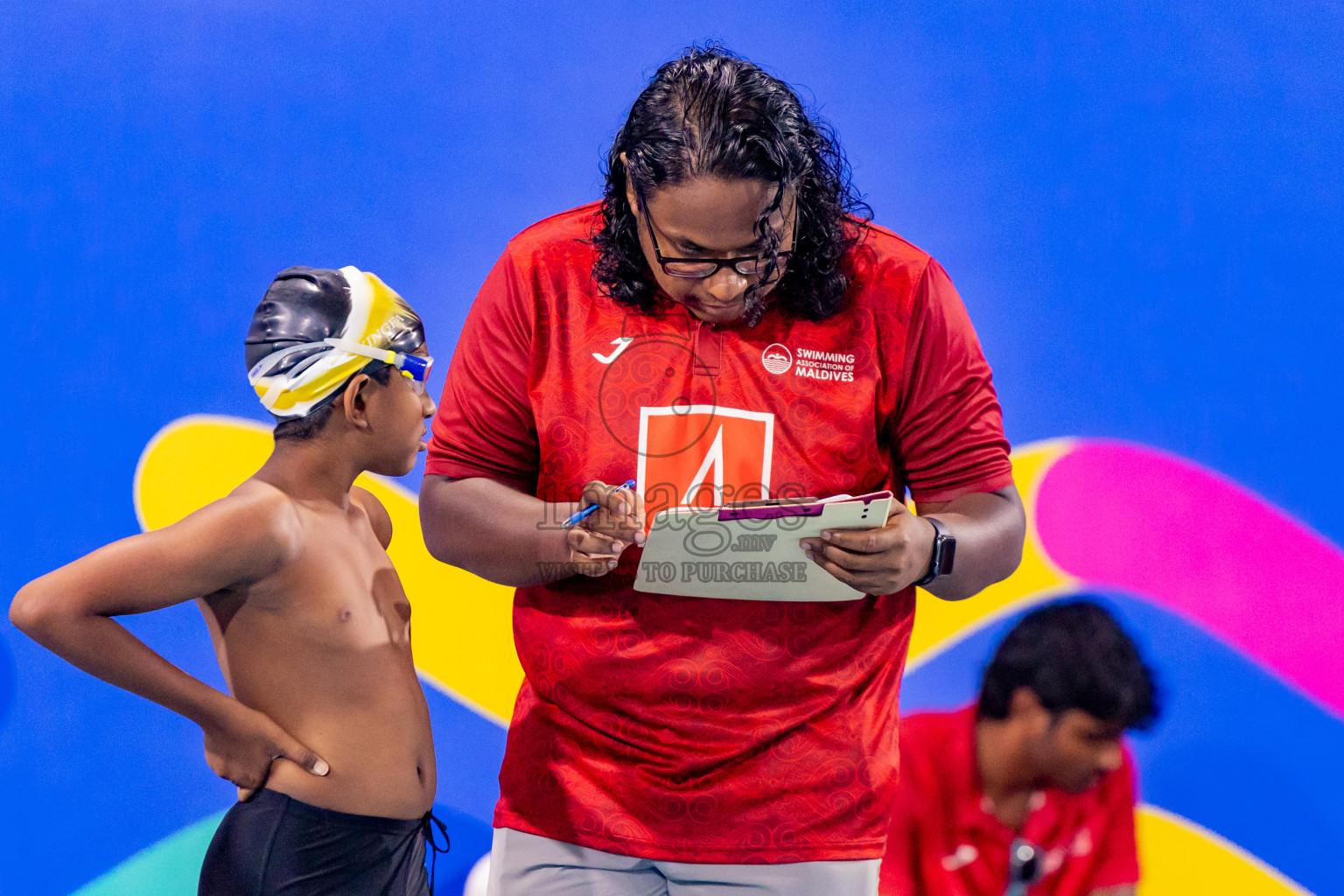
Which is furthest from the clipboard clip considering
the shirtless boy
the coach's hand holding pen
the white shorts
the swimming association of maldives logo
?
the shirtless boy

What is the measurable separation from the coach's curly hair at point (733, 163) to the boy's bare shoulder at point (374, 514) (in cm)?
63

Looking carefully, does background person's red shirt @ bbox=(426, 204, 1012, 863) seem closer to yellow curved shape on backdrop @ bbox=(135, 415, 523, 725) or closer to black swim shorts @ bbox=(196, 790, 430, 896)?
black swim shorts @ bbox=(196, 790, 430, 896)

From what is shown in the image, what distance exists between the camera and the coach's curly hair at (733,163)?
4.40 ft

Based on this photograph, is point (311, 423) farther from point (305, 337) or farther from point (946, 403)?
point (946, 403)

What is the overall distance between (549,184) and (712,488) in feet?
4.08

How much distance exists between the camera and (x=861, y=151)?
243 cm

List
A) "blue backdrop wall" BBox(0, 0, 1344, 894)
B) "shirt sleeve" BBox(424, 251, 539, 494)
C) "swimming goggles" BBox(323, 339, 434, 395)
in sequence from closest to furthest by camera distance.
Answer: "shirt sleeve" BBox(424, 251, 539, 494)
"swimming goggles" BBox(323, 339, 434, 395)
"blue backdrop wall" BBox(0, 0, 1344, 894)

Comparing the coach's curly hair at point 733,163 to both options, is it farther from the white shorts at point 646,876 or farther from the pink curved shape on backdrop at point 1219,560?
the pink curved shape on backdrop at point 1219,560

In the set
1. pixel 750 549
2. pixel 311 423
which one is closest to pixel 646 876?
pixel 750 549

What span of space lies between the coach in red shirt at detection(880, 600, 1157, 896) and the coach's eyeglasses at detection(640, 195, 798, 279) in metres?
0.94

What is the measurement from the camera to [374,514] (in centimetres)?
185

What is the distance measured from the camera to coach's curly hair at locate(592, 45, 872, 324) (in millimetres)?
1341

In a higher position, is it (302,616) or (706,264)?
(706,264)

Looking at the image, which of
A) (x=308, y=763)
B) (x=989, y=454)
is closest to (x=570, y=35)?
(x=989, y=454)
